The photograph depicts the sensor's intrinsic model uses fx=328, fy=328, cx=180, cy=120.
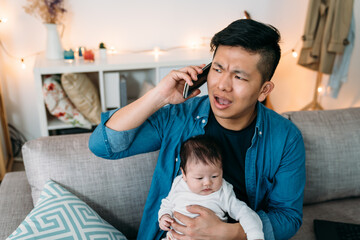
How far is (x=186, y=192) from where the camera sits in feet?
3.86

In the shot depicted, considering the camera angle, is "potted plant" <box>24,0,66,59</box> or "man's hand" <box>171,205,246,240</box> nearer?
"man's hand" <box>171,205,246,240</box>

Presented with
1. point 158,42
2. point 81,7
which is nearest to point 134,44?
point 158,42

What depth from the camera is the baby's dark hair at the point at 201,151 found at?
113cm

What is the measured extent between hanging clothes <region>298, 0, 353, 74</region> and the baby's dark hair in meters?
2.16

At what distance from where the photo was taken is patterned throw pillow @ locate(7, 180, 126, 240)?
1.08 meters

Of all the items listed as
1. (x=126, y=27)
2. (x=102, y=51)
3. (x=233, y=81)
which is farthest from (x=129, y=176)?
(x=126, y=27)

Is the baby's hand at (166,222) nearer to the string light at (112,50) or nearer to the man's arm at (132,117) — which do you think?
the man's arm at (132,117)

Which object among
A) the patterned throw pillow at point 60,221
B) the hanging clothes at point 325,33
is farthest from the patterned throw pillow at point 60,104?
the hanging clothes at point 325,33

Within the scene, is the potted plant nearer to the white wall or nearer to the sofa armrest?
the white wall

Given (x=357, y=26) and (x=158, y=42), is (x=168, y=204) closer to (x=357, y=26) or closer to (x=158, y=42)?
(x=158, y=42)

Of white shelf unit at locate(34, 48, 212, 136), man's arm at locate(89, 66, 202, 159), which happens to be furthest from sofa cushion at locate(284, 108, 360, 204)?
white shelf unit at locate(34, 48, 212, 136)

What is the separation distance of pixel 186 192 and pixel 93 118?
151 cm

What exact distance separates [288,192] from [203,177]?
0.33m

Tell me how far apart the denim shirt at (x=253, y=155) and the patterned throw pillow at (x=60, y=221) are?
7.9 inches
